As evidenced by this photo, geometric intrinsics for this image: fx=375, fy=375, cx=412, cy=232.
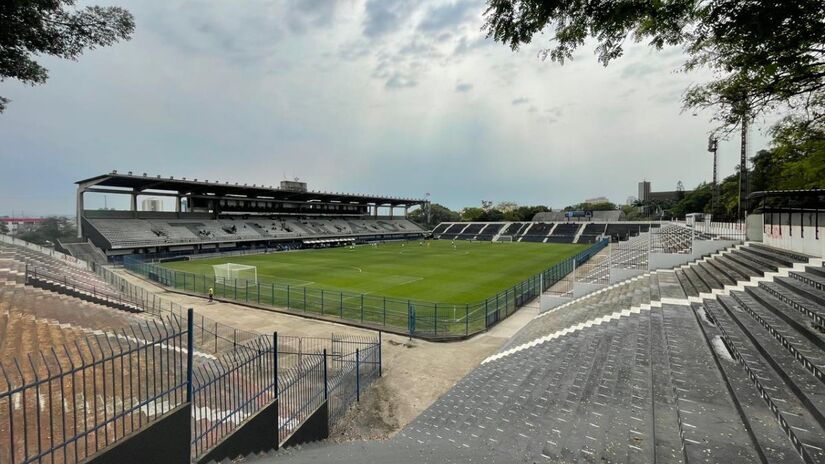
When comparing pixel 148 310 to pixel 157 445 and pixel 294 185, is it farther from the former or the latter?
pixel 294 185

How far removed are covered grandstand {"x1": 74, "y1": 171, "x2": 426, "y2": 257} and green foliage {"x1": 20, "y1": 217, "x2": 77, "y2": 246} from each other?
5.61 meters

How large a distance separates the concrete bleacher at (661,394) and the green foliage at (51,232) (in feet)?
205

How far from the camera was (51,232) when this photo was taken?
183 ft

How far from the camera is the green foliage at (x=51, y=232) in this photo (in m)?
51.8

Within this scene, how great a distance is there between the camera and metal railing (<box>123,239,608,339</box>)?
59.6 ft

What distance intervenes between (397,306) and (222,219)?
5751 cm

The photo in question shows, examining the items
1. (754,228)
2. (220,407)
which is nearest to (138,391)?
(220,407)

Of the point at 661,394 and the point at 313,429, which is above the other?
the point at 661,394

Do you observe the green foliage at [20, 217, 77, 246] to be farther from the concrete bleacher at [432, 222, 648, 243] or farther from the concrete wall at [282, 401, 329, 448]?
the concrete bleacher at [432, 222, 648, 243]

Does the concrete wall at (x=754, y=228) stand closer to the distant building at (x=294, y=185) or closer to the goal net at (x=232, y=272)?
the goal net at (x=232, y=272)

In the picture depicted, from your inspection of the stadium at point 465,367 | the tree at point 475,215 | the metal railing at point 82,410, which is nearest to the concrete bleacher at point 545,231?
the tree at point 475,215

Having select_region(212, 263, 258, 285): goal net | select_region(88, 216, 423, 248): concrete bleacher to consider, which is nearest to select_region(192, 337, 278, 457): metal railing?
select_region(212, 263, 258, 285): goal net

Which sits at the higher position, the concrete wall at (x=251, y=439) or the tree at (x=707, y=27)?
the tree at (x=707, y=27)

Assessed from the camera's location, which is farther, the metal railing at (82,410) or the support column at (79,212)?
the support column at (79,212)
